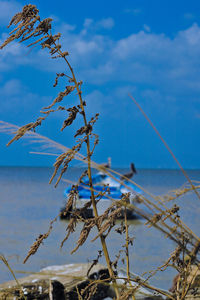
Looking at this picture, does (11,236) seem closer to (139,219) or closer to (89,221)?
(139,219)

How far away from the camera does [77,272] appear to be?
21.4 ft

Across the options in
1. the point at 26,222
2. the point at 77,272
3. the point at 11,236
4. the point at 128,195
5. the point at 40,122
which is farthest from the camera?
the point at 26,222

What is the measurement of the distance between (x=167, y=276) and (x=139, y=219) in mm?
14135

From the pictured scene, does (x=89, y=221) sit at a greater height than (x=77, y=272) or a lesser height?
greater

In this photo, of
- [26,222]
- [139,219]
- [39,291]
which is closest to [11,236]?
[26,222]

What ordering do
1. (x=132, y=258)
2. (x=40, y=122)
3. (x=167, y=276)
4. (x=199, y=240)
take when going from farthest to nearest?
(x=132, y=258) < (x=167, y=276) < (x=40, y=122) < (x=199, y=240)

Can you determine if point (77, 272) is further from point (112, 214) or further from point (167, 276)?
point (112, 214)

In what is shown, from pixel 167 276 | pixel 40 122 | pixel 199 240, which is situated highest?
pixel 40 122

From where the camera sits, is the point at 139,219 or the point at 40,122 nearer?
the point at 40,122

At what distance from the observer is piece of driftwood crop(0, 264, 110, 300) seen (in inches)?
64.7

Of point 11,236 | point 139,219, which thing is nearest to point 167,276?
point 11,236

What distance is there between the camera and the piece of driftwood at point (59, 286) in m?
1.64

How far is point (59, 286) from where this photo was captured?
126 inches

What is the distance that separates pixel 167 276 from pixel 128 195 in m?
8.45
